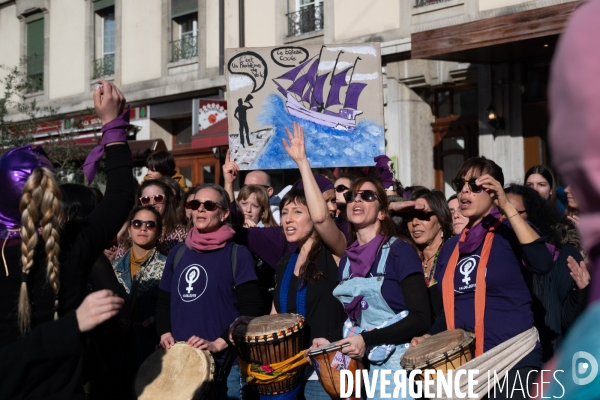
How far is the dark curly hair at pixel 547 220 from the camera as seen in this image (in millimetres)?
5766

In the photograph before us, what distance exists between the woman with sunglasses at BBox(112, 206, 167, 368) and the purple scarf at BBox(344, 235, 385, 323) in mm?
1768

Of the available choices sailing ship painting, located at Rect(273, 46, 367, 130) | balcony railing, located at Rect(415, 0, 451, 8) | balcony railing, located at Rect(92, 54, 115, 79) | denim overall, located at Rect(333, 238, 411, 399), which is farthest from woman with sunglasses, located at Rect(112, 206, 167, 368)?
balcony railing, located at Rect(92, 54, 115, 79)

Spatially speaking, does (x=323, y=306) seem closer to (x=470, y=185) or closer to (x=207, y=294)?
(x=207, y=294)

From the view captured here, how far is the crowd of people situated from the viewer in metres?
2.98

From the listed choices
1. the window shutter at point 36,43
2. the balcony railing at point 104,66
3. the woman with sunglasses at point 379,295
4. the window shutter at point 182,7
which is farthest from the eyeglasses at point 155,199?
the window shutter at point 36,43

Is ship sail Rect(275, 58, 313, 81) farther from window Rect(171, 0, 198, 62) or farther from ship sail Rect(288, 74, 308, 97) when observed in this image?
window Rect(171, 0, 198, 62)

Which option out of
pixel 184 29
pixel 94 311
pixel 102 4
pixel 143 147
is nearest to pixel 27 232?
pixel 94 311

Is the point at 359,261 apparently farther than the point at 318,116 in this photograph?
No

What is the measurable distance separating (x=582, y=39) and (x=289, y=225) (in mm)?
4504

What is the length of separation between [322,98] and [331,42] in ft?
25.1

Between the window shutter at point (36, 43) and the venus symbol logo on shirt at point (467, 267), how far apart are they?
21303mm

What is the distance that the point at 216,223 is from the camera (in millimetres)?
5836

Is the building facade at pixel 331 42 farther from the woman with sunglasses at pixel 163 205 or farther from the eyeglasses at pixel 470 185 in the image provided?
the eyeglasses at pixel 470 185

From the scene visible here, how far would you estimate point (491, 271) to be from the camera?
186 inches
